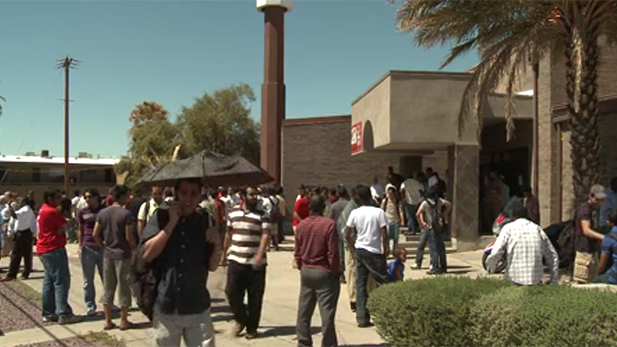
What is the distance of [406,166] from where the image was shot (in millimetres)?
20734

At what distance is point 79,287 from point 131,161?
112 feet

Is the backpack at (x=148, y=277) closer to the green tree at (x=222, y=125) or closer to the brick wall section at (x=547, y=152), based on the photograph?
the brick wall section at (x=547, y=152)

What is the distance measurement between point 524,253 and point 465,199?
936 centimetres

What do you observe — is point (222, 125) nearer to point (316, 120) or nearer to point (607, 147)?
point (316, 120)

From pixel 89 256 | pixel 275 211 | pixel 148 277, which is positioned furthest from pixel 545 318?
pixel 275 211

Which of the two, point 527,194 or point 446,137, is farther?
point 446,137

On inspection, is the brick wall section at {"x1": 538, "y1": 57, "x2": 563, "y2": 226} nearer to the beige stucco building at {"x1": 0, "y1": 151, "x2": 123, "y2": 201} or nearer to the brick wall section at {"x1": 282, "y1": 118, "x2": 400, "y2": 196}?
the brick wall section at {"x1": 282, "y1": 118, "x2": 400, "y2": 196}

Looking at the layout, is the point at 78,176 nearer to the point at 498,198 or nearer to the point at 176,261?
the point at 498,198

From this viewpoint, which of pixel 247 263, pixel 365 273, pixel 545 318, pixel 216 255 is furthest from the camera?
pixel 365 273

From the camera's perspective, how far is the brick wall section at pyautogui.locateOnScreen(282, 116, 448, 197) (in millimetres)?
23547

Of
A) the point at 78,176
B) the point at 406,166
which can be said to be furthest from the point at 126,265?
the point at 78,176

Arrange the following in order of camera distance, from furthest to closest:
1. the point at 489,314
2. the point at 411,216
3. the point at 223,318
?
the point at 411,216 → the point at 223,318 → the point at 489,314

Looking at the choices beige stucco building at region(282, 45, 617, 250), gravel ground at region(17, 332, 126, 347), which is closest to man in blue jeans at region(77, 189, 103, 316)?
gravel ground at region(17, 332, 126, 347)

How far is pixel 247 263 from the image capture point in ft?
22.4
